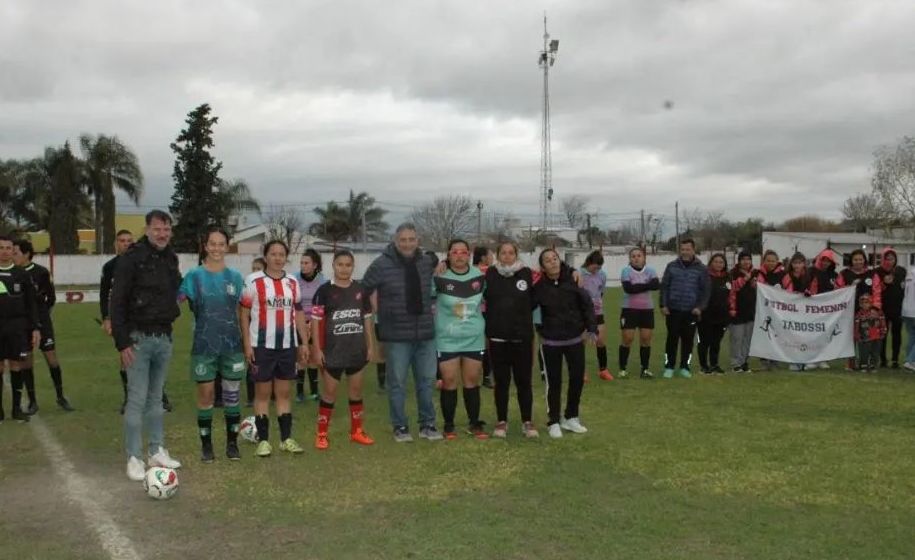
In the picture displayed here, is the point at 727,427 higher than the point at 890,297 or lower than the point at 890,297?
lower

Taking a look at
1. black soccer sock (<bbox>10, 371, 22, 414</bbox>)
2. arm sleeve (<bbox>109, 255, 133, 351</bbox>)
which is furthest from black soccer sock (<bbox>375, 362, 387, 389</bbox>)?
arm sleeve (<bbox>109, 255, 133, 351</bbox>)

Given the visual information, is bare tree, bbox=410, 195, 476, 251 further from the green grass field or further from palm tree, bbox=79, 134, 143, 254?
the green grass field

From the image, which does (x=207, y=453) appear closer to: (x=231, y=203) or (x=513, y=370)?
(x=513, y=370)

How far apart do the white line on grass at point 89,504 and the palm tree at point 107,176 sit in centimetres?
4830

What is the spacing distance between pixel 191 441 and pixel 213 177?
155 ft

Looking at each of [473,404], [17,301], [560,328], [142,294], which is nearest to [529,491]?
[473,404]

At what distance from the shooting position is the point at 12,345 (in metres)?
8.60

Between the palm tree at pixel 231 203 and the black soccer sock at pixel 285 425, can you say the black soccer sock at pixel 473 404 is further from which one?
the palm tree at pixel 231 203

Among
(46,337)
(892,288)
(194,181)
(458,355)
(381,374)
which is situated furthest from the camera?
(194,181)

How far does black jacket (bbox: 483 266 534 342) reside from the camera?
7.66 m

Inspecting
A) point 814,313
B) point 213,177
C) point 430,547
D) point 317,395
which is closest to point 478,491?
point 430,547

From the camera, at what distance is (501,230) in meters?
67.9

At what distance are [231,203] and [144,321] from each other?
49439 millimetres

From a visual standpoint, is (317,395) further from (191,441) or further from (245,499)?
(245,499)
